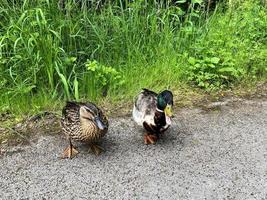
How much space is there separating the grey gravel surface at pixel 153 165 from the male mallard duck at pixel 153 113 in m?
0.14

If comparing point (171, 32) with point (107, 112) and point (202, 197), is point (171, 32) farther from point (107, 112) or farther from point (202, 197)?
point (202, 197)

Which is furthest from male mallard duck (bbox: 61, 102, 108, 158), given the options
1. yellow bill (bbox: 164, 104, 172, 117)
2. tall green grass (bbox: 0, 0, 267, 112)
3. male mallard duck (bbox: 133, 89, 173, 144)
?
tall green grass (bbox: 0, 0, 267, 112)

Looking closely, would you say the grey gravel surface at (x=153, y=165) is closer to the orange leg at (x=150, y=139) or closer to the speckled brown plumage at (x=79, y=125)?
the orange leg at (x=150, y=139)

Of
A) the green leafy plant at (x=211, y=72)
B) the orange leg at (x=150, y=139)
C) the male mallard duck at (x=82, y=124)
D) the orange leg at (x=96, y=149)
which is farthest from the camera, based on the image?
the green leafy plant at (x=211, y=72)

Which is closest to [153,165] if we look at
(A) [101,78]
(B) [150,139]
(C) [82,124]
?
(B) [150,139]

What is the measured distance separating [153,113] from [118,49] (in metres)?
1.39

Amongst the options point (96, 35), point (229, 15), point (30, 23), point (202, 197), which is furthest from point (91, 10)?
point (202, 197)

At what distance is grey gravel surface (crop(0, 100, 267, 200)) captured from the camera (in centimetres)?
360

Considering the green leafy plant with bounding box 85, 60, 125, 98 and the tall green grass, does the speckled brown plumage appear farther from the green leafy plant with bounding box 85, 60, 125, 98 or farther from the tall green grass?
the green leafy plant with bounding box 85, 60, 125, 98

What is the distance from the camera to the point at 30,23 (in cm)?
475

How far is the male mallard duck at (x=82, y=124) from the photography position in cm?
378

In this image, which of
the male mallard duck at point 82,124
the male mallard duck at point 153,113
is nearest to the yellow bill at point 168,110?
the male mallard duck at point 153,113

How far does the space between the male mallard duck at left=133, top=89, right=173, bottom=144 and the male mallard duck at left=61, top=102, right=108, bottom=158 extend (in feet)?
1.25

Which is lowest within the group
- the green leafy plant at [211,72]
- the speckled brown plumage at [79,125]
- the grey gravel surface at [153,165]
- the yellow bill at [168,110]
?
the grey gravel surface at [153,165]
